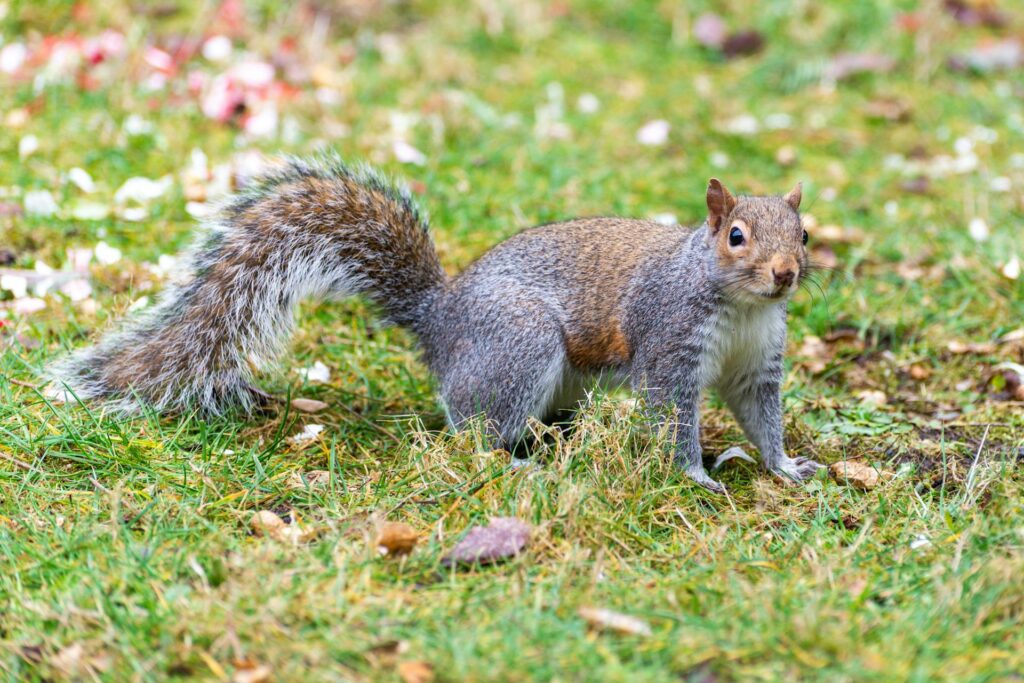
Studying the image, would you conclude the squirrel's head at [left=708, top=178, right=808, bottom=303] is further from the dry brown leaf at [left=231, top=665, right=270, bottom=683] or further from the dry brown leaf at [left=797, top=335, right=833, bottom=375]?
the dry brown leaf at [left=231, top=665, right=270, bottom=683]

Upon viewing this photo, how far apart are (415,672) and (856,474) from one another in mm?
1442

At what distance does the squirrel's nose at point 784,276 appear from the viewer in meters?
2.71

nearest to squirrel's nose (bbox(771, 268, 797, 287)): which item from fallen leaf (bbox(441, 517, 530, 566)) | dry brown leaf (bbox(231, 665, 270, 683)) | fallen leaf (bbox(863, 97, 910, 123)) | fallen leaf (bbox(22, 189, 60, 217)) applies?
fallen leaf (bbox(441, 517, 530, 566))

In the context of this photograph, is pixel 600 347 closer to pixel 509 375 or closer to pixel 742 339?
pixel 509 375

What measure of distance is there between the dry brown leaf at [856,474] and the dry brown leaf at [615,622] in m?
0.97

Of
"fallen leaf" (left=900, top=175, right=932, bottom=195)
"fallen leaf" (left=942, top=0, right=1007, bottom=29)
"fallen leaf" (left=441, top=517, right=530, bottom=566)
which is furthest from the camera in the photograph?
"fallen leaf" (left=942, top=0, right=1007, bottom=29)

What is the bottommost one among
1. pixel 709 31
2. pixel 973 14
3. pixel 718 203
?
pixel 718 203

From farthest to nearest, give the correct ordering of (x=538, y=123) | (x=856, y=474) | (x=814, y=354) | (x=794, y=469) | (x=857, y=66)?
(x=857, y=66) < (x=538, y=123) < (x=814, y=354) < (x=794, y=469) < (x=856, y=474)

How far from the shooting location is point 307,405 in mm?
3344

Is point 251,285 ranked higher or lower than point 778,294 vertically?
lower

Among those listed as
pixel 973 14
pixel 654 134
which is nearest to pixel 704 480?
pixel 654 134

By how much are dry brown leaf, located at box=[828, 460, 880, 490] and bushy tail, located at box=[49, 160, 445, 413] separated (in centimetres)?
126

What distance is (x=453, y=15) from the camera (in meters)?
6.39

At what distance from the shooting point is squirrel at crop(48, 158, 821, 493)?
3.00 m
